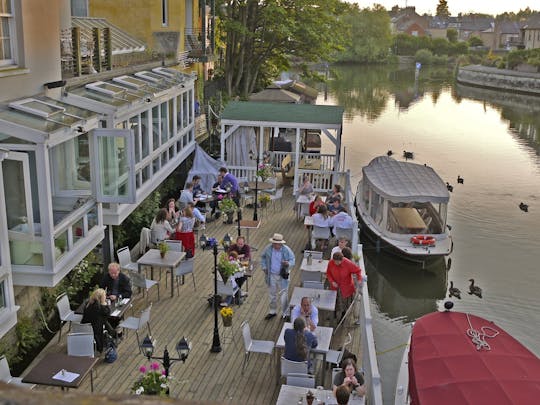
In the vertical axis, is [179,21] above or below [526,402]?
above

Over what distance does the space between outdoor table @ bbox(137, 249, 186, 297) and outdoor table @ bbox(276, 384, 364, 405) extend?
14.8 feet

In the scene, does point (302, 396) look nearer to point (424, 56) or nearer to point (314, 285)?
point (314, 285)

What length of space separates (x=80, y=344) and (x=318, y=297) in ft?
13.6

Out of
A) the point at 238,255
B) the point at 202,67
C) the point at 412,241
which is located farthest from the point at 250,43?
the point at 238,255

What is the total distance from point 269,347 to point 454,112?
170ft

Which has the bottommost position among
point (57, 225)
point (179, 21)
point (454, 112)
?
point (454, 112)

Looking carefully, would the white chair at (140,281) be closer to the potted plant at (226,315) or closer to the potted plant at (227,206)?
the potted plant at (226,315)

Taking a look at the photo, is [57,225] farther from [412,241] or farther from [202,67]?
[202,67]

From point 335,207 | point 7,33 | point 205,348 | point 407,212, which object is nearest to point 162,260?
point 205,348

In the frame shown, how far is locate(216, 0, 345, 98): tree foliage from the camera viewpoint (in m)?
32.8

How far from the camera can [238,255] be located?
1224cm

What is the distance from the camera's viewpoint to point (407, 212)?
69.5ft

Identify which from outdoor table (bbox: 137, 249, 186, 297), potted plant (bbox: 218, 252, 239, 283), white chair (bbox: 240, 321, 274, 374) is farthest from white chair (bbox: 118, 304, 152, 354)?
outdoor table (bbox: 137, 249, 186, 297)

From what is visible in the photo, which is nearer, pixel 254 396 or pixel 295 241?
pixel 254 396
